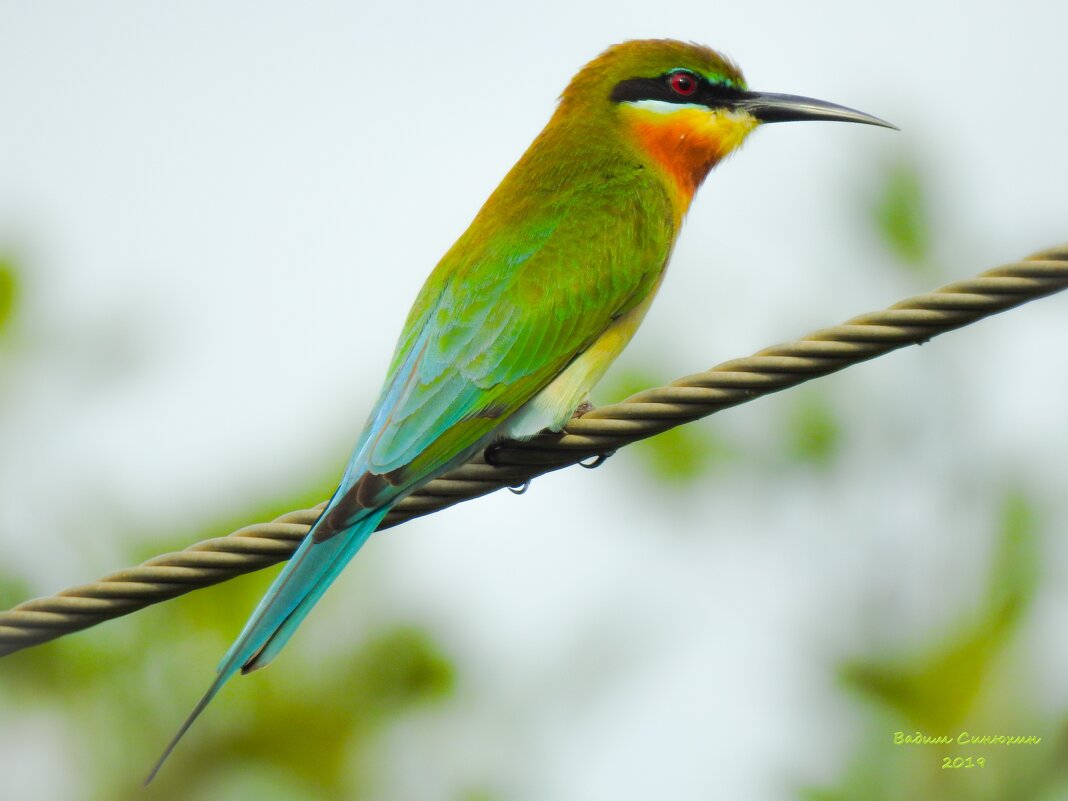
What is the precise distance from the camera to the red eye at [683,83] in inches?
178

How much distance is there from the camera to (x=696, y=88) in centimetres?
457

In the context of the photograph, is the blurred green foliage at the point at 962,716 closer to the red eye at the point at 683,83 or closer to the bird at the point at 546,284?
the bird at the point at 546,284

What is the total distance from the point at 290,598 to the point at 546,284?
4.05 feet

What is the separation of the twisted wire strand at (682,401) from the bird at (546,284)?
0.66 feet

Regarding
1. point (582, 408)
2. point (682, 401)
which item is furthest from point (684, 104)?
point (682, 401)

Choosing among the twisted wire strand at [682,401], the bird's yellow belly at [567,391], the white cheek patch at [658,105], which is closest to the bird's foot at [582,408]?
the bird's yellow belly at [567,391]

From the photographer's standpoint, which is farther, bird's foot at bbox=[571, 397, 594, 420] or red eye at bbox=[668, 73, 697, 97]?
red eye at bbox=[668, 73, 697, 97]

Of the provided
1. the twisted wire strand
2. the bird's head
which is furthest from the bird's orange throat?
the twisted wire strand

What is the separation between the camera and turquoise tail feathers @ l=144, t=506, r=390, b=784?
9.32ft

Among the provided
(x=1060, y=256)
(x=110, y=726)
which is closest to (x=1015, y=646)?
(x=1060, y=256)

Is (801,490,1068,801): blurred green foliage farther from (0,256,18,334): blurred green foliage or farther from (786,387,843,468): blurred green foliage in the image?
(0,256,18,334): blurred green foliage

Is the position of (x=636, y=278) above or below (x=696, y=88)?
below

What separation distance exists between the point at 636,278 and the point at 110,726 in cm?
184

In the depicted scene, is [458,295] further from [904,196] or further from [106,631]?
[904,196]
